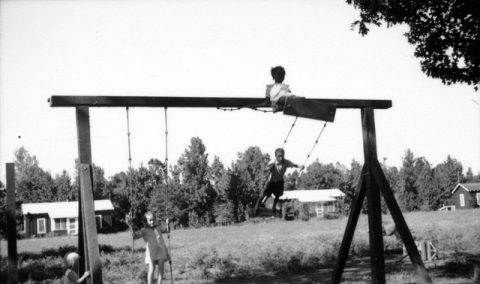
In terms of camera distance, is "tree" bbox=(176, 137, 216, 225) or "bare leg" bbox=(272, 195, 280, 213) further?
"tree" bbox=(176, 137, 216, 225)

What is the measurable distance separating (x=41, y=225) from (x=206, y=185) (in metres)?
20.0

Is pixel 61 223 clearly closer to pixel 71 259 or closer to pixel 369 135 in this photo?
pixel 71 259

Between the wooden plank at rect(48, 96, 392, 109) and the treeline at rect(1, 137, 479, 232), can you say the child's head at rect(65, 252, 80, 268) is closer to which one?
the wooden plank at rect(48, 96, 392, 109)

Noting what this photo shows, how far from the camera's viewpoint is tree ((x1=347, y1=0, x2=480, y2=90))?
9.77 metres

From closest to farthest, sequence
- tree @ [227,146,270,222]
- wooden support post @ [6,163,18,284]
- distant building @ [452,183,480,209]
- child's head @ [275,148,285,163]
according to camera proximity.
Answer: wooden support post @ [6,163,18,284], child's head @ [275,148,285,163], tree @ [227,146,270,222], distant building @ [452,183,480,209]

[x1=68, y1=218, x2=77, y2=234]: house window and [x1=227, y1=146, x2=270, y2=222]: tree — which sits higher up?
[x1=227, y1=146, x2=270, y2=222]: tree

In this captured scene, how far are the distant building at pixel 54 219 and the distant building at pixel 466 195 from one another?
52231 mm

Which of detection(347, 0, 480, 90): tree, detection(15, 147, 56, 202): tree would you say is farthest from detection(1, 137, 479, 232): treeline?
detection(347, 0, 480, 90): tree

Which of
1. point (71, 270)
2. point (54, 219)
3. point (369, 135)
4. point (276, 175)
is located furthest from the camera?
point (54, 219)

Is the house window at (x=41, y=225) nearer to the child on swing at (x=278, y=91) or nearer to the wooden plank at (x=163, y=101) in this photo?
the wooden plank at (x=163, y=101)

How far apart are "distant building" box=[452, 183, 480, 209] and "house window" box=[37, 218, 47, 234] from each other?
5867cm

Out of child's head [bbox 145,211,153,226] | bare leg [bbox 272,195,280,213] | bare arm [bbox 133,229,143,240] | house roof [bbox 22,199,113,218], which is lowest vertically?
house roof [bbox 22,199,113,218]

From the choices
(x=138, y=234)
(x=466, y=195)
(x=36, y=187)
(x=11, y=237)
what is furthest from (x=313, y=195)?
(x=11, y=237)

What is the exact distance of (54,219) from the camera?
53719 millimetres
